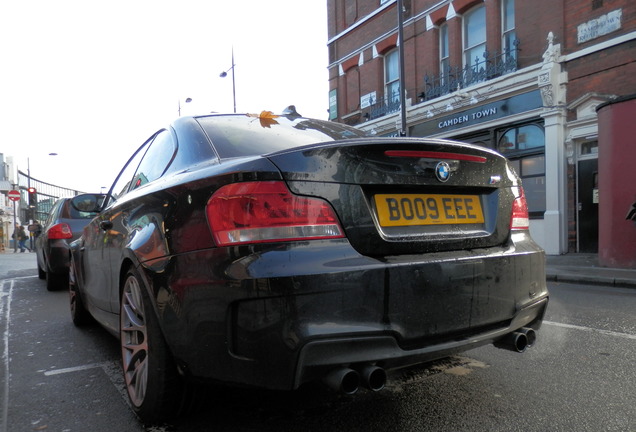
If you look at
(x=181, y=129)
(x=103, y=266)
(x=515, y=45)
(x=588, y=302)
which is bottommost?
(x=588, y=302)

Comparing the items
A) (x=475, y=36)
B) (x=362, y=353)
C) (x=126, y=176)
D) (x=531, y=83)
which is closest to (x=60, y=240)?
(x=126, y=176)

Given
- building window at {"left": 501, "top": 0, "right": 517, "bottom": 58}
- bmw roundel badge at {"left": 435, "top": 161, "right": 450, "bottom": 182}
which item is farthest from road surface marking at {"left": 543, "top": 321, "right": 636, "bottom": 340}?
building window at {"left": 501, "top": 0, "right": 517, "bottom": 58}

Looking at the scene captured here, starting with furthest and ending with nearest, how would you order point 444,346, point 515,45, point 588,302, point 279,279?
point 515,45
point 588,302
point 444,346
point 279,279

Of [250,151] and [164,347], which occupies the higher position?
[250,151]

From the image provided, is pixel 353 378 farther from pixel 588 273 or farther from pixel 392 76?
pixel 392 76

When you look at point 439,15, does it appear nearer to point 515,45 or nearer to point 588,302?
point 515,45

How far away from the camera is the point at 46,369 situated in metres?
3.33

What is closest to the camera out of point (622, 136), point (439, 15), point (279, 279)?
point (279, 279)

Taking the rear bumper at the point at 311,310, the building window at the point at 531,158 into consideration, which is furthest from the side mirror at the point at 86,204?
the building window at the point at 531,158

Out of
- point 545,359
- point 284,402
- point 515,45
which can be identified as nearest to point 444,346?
point 284,402

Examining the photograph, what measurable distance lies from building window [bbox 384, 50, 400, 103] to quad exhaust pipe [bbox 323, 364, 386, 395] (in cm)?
1648

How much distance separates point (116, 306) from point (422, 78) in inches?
602

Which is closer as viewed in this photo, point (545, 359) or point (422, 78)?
point (545, 359)

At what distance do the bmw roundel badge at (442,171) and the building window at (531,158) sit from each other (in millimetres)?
11368
